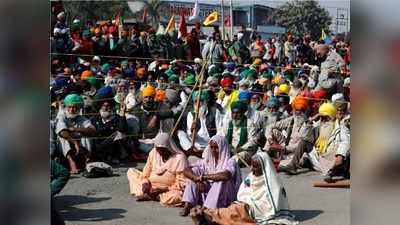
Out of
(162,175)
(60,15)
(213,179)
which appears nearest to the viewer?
(60,15)

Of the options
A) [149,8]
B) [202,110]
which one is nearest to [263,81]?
[202,110]

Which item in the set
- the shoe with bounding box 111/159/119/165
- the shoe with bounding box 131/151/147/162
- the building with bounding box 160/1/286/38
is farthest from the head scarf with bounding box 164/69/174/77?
the shoe with bounding box 111/159/119/165

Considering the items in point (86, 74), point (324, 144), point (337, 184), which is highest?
point (86, 74)

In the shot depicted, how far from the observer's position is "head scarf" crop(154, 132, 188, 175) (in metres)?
4.80

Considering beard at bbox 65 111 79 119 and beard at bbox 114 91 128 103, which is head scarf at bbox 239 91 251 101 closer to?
beard at bbox 114 91 128 103

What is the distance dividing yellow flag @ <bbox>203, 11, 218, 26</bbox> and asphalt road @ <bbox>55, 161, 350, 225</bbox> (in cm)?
100

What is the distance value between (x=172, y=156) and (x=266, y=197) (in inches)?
28.6

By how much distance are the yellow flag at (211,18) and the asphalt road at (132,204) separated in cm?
100

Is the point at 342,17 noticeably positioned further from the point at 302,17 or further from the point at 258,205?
the point at 258,205

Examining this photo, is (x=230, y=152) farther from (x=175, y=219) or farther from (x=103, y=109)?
(x=103, y=109)

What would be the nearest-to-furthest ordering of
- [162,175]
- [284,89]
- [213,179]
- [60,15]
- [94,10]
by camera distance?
[60,15] < [94,10] < [213,179] < [162,175] < [284,89]

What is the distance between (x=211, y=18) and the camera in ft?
15.1

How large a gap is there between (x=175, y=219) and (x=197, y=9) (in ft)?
4.49
